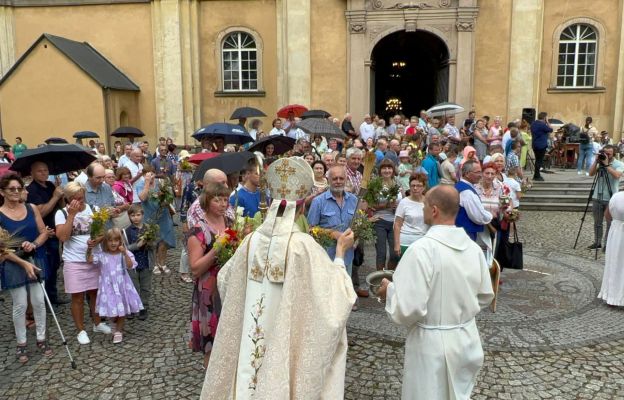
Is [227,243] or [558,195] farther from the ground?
[227,243]

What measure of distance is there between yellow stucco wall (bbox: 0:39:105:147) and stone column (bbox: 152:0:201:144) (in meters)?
2.54

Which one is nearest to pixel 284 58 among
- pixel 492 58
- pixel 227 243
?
pixel 492 58

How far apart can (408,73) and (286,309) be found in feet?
91.4

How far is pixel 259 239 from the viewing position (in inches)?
146

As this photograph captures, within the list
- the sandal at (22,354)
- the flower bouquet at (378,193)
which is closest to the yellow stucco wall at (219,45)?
the flower bouquet at (378,193)

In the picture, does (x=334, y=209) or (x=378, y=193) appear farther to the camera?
(x=378, y=193)

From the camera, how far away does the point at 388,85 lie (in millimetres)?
30438

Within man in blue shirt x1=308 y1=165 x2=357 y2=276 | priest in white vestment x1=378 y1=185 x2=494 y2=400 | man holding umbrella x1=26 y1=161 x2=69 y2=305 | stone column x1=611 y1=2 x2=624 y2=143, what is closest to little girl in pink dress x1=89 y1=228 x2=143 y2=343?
man holding umbrella x1=26 y1=161 x2=69 y2=305

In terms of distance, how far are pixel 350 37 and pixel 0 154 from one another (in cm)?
1218

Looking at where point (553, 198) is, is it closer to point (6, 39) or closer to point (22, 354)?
point (22, 354)

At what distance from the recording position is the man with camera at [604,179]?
9703 millimetres

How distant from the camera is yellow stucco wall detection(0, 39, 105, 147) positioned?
68.2 ft

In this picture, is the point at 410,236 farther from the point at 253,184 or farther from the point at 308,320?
the point at 308,320

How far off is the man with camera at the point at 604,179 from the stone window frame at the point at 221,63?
14.6m
